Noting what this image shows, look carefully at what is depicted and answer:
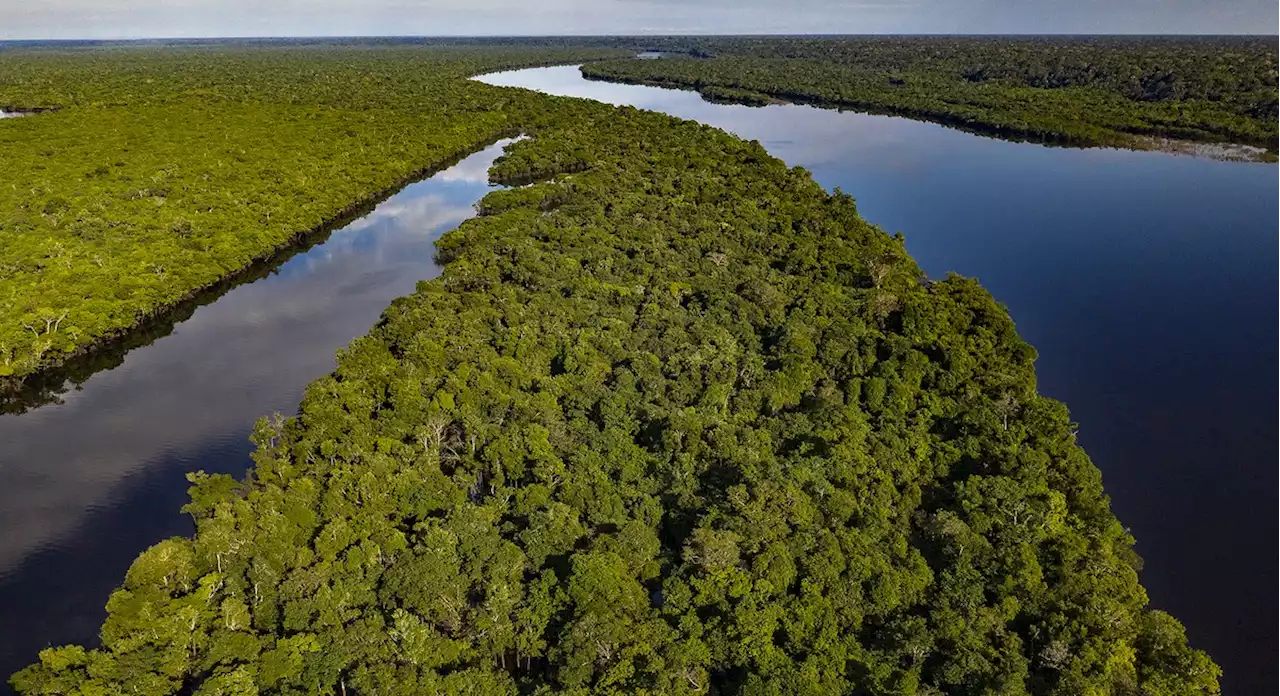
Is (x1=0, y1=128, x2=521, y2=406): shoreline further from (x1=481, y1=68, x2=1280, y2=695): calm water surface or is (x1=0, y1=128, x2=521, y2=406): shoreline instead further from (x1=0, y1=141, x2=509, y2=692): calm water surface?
(x1=481, y1=68, x2=1280, y2=695): calm water surface

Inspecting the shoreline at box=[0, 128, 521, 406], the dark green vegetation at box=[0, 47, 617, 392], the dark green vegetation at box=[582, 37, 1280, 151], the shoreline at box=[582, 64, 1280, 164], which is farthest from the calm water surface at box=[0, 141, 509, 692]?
the dark green vegetation at box=[582, 37, 1280, 151]

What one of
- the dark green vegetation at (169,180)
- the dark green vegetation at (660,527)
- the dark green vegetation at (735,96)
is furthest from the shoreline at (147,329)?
the dark green vegetation at (735,96)

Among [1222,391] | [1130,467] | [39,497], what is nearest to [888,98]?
[1222,391]

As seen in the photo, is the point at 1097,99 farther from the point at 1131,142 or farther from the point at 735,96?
the point at 735,96

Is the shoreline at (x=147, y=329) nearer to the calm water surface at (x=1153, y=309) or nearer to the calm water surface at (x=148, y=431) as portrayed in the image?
the calm water surface at (x=148, y=431)

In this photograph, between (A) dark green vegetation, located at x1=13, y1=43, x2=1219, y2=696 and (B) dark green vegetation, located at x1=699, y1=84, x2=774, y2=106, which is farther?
(B) dark green vegetation, located at x1=699, y1=84, x2=774, y2=106

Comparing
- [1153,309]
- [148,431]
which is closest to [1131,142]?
[1153,309]
